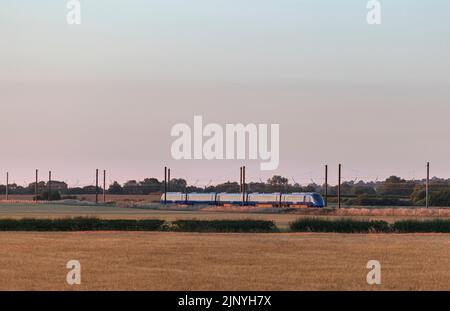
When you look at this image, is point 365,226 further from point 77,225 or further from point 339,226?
point 77,225

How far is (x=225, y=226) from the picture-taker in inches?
2216

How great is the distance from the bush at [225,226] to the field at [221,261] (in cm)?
591

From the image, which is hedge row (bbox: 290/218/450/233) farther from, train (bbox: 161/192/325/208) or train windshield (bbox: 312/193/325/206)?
train (bbox: 161/192/325/208)

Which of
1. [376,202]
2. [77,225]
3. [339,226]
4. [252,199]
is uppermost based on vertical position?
[252,199]

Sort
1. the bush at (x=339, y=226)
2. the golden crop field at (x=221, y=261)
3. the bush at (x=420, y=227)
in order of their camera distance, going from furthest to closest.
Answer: the bush at (x=420, y=227) → the bush at (x=339, y=226) → the golden crop field at (x=221, y=261)

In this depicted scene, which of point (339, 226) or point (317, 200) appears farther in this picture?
point (317, 200)

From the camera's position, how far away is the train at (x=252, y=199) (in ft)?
380

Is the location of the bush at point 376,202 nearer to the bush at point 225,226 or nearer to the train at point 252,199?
the train at point 252,199

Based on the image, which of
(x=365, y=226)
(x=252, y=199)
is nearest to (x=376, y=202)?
(x=252, y=199)

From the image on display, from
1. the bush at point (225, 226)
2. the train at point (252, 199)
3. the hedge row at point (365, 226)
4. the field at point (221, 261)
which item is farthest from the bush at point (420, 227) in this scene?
the train at point (252, 199)

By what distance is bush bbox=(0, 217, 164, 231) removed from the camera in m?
55.1

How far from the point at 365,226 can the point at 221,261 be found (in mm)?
24733

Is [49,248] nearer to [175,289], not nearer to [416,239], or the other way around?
[175,289]
